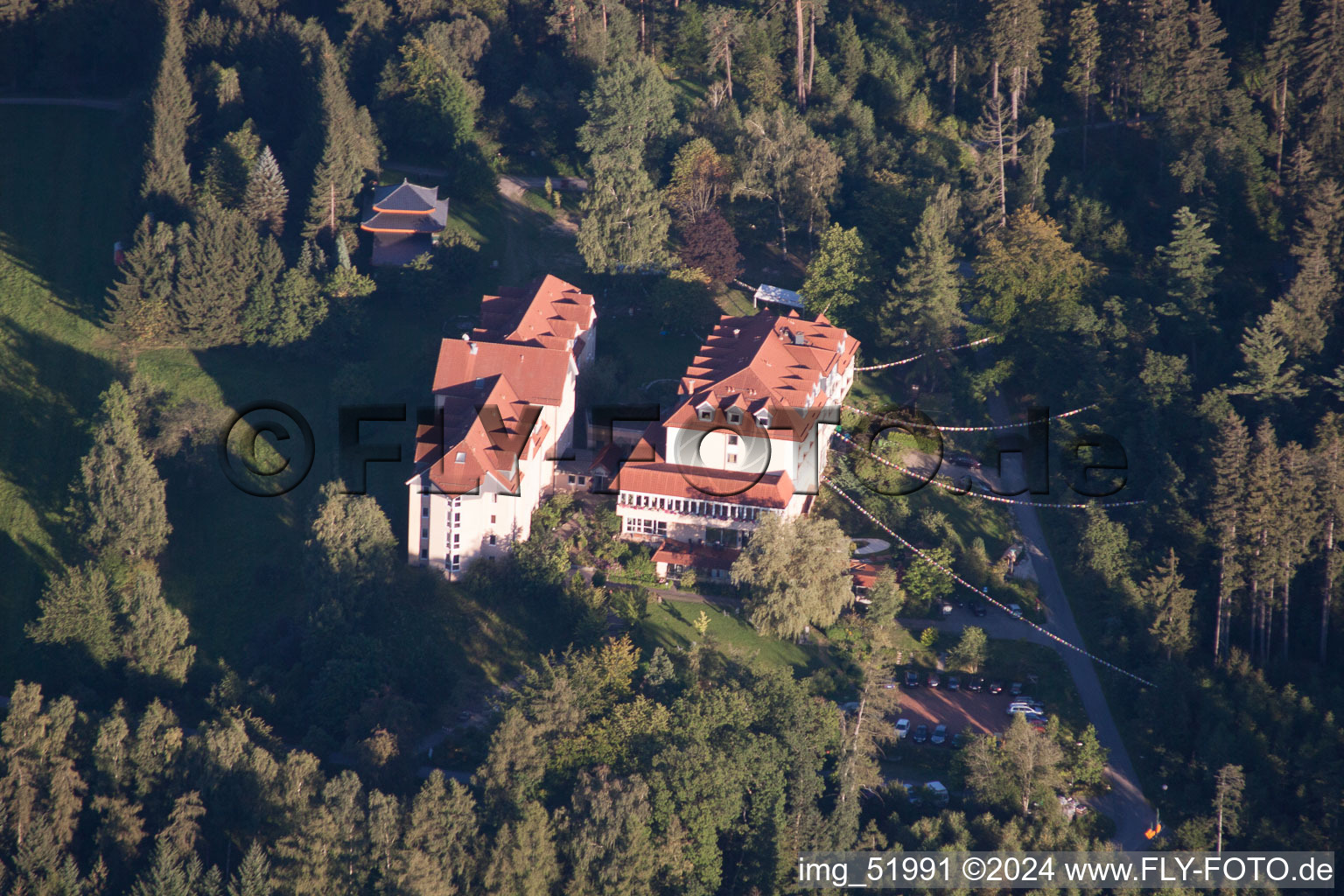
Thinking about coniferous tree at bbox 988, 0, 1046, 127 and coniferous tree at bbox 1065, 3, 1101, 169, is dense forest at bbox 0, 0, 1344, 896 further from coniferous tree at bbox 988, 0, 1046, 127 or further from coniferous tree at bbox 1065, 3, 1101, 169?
coniferous tree at bbox 1065, 3, 1101, 169

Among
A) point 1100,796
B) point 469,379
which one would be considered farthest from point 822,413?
point 1100,796

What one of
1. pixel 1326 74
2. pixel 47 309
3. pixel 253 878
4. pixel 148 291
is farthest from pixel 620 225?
pixel 1326 74

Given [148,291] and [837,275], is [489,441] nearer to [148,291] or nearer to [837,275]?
[837,275]

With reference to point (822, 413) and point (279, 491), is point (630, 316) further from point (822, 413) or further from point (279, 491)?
point (279, 491)

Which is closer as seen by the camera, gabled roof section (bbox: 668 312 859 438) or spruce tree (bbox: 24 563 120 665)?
spruce tree (bbox: 24 563 120 665)

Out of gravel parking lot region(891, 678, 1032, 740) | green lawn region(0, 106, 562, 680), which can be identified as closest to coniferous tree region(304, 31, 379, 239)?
green lawn region(0, 106, 562, 680)
